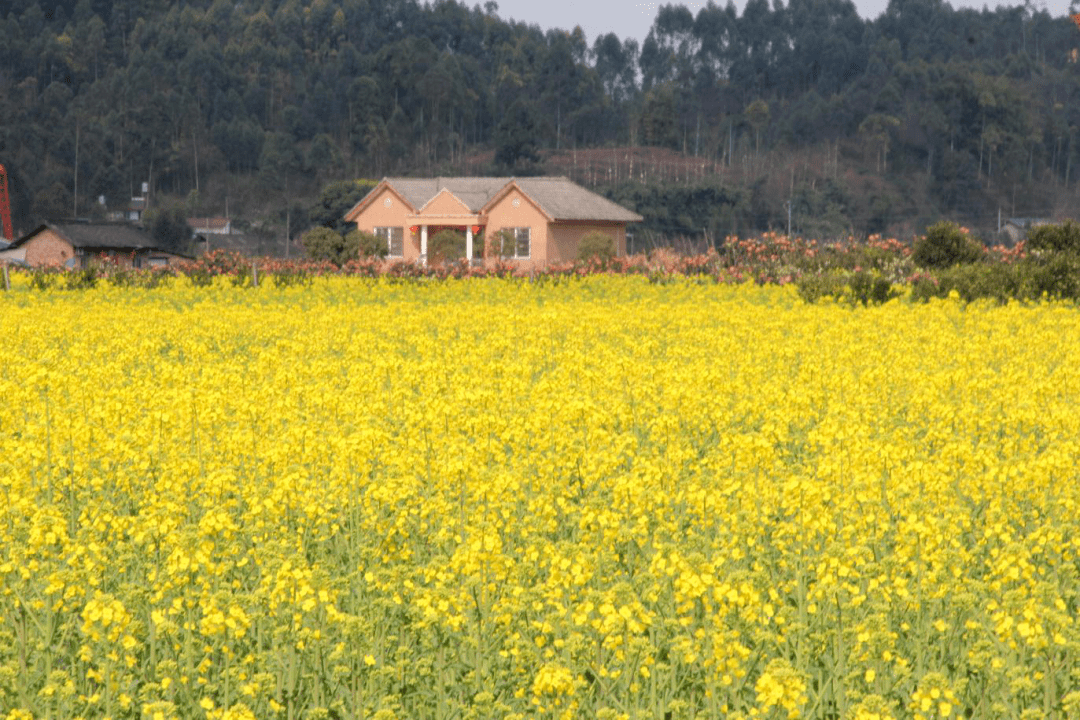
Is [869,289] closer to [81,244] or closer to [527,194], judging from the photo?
[527,194]

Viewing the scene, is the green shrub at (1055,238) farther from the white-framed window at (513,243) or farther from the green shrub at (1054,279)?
the white-framed window at (513,243)

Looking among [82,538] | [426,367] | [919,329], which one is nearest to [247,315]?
[426,367]

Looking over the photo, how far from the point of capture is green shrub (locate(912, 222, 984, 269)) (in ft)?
101

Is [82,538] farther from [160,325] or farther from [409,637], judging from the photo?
[160,325]

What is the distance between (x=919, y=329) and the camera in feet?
64.7

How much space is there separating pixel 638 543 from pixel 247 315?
16.5 m

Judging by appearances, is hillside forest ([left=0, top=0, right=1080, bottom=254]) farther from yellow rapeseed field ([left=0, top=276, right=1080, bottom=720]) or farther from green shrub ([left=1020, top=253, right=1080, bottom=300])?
yellow rapeseed field ([left=0, top=276, right=1080, bottom=720])

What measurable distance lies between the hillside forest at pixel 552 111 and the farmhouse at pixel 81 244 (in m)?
17.7

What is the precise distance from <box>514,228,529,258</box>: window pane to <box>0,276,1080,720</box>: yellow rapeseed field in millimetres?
45161

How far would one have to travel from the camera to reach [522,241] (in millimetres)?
59875

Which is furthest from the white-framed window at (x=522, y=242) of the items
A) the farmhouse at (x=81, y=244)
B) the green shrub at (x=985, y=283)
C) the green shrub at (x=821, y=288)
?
the green shrub at (x=985, y=283)

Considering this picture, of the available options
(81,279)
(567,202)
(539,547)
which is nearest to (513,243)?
(567,202)

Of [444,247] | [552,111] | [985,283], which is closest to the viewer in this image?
[985,283]

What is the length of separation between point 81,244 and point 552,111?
95.5m
